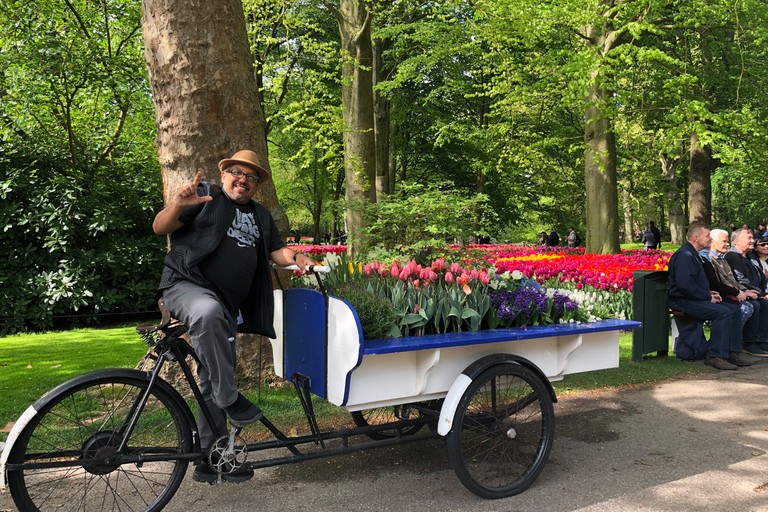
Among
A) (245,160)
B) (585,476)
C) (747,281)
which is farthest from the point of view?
(747,281)

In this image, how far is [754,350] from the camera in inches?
318

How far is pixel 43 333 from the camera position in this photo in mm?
10188

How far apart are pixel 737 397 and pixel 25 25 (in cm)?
1176

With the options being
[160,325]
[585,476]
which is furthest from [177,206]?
[585,476]

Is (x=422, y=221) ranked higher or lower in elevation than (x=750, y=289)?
higher

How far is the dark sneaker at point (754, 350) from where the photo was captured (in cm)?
796

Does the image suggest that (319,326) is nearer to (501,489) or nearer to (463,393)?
(463,393)

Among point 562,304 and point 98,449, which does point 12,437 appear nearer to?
point 98,449

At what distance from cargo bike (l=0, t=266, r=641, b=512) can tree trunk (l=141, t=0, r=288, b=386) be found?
2.02 metres

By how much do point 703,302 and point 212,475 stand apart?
636 centimetres

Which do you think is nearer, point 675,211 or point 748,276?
point 748,276

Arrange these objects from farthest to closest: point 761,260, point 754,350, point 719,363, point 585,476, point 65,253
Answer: point 65,253
point 761,260
point 754,350
point 719,363
point 585,476

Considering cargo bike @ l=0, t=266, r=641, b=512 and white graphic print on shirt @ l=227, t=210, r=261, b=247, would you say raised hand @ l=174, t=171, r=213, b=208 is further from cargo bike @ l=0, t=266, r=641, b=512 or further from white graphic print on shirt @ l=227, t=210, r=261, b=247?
cargo bike @ l=0, t=266, r=641, b=512

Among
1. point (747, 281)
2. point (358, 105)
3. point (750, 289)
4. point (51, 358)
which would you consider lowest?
point (51, 358)
